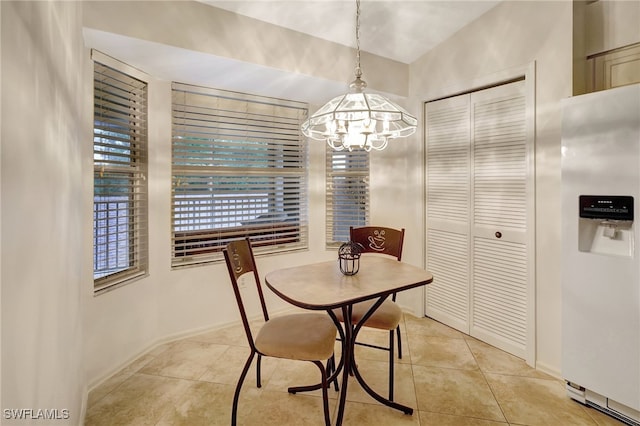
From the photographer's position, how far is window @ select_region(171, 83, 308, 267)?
287 centimetres

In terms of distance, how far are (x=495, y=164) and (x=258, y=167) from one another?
2098 mm

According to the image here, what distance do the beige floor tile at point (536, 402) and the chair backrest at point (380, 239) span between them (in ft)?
3.53

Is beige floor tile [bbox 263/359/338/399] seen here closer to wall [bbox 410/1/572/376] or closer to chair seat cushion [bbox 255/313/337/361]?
chair seat cushion [bbox 255/313/337/361]

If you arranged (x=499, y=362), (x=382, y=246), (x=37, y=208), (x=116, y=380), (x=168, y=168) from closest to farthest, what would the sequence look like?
(x=37, y=208), (x=116, y=380), (x=499, y=362), (x=382, y=246), (x=168, y=168)

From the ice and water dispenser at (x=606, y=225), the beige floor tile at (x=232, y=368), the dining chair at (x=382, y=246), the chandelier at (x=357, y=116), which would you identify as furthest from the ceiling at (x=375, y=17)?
the beige floor tile at (x=232, y=368)

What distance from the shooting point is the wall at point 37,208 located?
0.68 metres

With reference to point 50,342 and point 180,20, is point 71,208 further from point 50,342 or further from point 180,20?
point 180,20

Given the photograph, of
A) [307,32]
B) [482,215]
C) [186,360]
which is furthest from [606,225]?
[186,360]

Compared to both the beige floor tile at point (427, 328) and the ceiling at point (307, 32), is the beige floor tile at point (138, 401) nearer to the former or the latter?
the beige floor tile at point (427, 328)

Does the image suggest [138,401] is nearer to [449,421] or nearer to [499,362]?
[449,421]

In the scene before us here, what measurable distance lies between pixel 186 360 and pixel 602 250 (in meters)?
2.83

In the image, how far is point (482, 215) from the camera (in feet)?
9.14

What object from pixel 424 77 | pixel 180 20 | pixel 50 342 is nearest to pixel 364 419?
pixel 50 342

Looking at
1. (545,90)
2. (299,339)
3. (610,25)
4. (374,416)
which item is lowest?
(374,416)
